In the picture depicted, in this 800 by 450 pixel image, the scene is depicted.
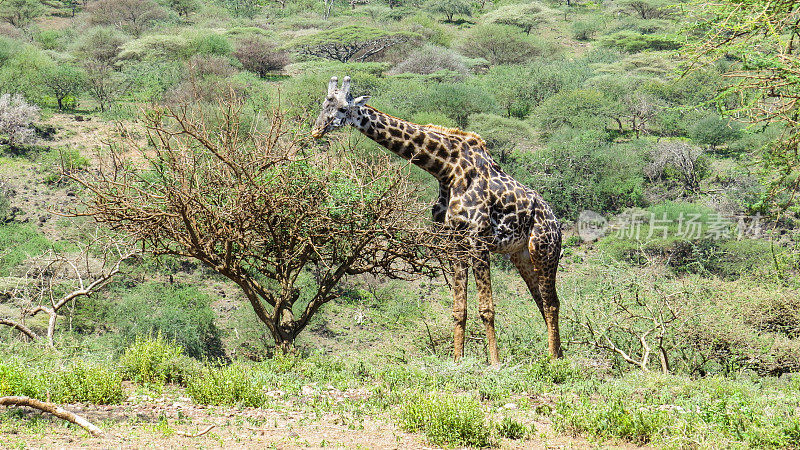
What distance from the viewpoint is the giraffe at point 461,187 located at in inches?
337

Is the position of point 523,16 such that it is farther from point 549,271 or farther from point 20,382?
point 20,382

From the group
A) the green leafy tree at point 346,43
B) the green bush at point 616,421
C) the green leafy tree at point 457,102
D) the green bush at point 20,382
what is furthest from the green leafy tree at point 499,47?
the green bush at point 20,382

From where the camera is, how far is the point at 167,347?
7949mm

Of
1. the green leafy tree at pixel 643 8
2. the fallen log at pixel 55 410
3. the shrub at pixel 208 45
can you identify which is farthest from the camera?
the green leafy tree at pixel 643 8

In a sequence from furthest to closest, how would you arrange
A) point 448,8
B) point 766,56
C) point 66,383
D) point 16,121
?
point 448,8 → point 16,121 → point 766,56 → point 66,383

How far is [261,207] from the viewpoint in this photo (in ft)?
25.9

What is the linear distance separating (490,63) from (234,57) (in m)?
17.5

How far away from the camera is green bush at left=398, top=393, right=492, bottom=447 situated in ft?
18.2

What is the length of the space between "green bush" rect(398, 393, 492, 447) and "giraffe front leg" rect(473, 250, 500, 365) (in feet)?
8.94

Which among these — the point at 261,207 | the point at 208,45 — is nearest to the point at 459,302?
the point at 261,207

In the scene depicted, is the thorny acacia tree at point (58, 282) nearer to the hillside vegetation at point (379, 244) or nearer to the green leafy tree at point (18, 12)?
the hillside vegetation at point (379, 244)

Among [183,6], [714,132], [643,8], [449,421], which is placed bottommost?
[714,132]

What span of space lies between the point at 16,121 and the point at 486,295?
88.8 ft

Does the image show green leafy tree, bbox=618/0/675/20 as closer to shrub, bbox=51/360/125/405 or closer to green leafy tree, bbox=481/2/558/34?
green leafy tree, bbox=481/2/558/34
